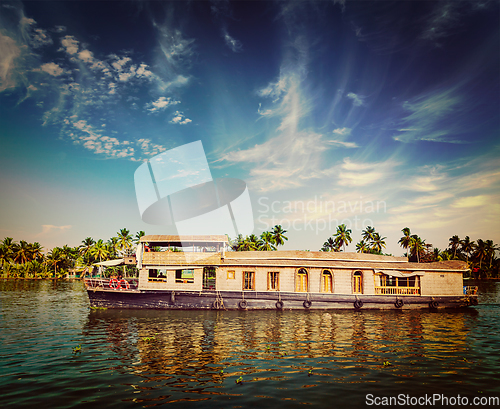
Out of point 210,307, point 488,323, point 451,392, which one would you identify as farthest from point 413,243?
point 451,392

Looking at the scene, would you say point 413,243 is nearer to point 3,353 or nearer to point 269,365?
point 269,365

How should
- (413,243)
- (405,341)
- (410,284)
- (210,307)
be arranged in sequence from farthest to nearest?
1. (413,243)
2. (410,284)
3. (210,307)
4. (405,341)

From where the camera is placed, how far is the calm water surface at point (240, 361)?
7.71 metres

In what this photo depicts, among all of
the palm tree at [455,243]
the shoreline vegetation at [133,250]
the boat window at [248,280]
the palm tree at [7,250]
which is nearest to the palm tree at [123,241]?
the shoreline vegetation at [133,250]

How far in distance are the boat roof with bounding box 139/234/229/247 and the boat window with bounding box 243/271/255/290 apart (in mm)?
3019

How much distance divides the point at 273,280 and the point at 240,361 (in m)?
11.4

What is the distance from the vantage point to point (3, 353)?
36.5 feet

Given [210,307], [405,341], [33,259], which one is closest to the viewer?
[405,341]

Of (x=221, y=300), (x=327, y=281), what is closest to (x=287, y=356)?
(x=221, y=300)

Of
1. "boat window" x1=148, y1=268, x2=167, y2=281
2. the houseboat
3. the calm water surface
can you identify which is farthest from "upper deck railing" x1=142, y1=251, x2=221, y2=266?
the calm water surface

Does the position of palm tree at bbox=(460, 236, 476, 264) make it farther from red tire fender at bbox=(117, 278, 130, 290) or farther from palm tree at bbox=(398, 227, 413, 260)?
red tire fender at bbox=(117, 278, 130, 290)

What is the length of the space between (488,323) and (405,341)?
9.15m

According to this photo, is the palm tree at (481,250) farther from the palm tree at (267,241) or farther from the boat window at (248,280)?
the boat window at (248,280)

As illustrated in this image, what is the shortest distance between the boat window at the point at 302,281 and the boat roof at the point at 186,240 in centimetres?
614
